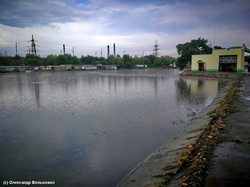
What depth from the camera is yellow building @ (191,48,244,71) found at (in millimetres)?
48947

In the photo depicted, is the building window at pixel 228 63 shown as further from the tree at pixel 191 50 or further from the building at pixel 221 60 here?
the tree at pixel 191 50

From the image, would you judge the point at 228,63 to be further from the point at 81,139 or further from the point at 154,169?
the point at 154,169

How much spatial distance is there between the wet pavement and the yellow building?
48171 millimetres

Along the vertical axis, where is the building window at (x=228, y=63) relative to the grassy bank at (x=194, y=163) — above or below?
above

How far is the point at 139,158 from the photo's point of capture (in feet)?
24.5

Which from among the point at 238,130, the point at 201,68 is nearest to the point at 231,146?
the point at 238,130

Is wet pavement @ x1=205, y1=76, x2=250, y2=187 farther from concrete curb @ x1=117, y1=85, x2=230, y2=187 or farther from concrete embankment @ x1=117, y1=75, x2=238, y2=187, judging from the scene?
concrete curb @ x1=117, y1=85, x2=230, y2=187

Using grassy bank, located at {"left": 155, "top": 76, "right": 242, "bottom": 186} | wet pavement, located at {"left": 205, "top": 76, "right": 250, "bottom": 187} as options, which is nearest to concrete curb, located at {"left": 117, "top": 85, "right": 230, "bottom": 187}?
grassy bank, located at {"left": 155, "top": 76, "right": 242, "bottom": 186}

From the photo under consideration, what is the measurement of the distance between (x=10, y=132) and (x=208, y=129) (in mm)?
10366

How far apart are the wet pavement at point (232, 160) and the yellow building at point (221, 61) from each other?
48.2 meters

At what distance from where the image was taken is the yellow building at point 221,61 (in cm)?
4895

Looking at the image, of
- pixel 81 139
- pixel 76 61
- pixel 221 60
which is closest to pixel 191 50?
pixel 221 60

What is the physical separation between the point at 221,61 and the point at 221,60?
28 centimetres

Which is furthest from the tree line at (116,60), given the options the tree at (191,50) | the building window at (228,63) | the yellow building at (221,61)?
the building window at (228,63)
